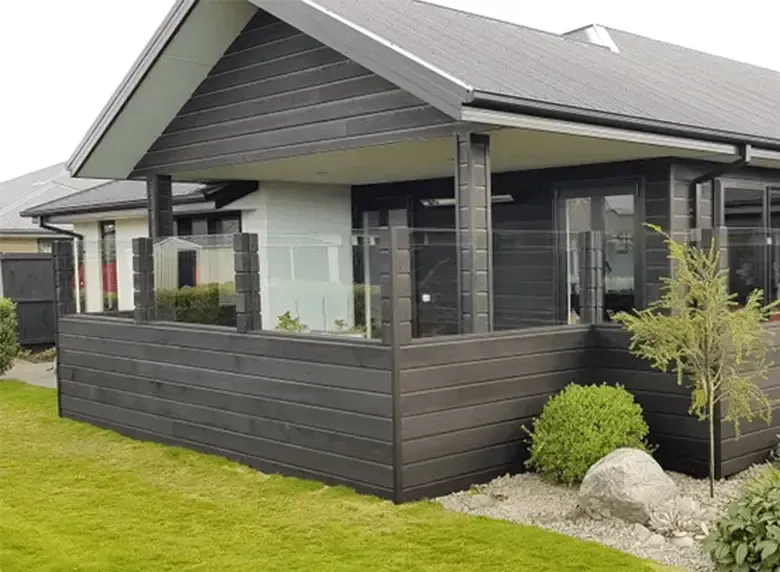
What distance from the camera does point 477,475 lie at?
6453 mm

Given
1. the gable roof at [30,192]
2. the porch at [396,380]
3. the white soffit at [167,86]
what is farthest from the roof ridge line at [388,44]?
the gable roof at [30,192]

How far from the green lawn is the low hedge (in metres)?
1.26

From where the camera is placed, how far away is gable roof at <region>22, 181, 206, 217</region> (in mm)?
12914

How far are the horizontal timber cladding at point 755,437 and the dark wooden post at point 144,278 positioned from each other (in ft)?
17.8

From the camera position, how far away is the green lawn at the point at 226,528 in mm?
4926

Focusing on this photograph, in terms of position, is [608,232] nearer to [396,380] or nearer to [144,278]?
[396,380]

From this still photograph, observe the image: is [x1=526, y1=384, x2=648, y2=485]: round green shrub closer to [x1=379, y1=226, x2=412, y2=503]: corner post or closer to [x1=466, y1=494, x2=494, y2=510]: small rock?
[x1=466, y1=494, x2=494, y2=510]: small rock

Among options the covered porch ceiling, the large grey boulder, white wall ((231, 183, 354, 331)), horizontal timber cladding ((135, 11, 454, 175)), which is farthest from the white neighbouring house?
the large grey boulder

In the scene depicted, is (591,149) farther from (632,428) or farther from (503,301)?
(632,428)

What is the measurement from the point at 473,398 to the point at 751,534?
7.99ft

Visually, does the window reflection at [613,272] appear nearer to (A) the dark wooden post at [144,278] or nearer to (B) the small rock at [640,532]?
(B) the small rock at [640,532]

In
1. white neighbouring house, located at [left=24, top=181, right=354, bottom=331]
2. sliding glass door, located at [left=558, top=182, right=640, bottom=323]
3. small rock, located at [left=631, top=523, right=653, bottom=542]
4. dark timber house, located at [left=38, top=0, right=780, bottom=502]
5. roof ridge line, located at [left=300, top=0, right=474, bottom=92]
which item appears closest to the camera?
small rock, located at [left=631, top=523, right=653, bottom=542]

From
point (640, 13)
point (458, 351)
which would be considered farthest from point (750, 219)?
point (640, 13)

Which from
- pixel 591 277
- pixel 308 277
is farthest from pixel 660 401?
pixel 308 277
